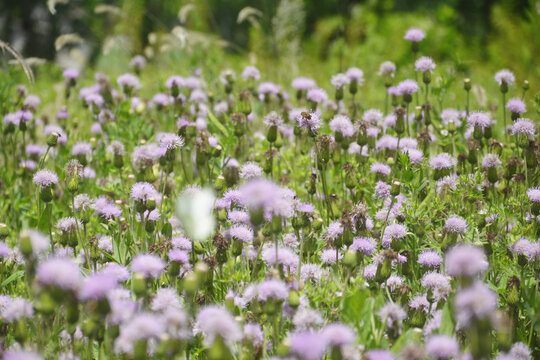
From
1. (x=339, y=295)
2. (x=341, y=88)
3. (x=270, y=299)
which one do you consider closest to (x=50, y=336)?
(x=270, y=299)

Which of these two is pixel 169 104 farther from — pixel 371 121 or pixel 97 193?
pixel 371 121

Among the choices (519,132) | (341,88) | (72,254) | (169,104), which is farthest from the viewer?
(169,104)

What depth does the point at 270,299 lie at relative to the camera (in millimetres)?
1451

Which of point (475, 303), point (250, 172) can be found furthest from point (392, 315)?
point (250, 172)

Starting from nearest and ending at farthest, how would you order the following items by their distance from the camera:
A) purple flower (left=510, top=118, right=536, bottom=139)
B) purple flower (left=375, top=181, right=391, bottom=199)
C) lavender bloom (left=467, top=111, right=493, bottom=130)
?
purple flower (left=375, top=181, right=391, bottom=199)
purple flower (left=510, top=118, right=536, bottom=139)
lavender bloom (left=467, top=111, right=493, bottom=130)

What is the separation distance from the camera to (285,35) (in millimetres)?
6363

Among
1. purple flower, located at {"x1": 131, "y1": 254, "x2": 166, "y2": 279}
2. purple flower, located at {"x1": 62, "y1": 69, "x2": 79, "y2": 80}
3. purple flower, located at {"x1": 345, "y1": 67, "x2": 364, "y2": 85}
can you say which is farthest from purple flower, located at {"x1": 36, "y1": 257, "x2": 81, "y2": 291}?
purple flower, located at {"x1": 62, "y1": 69, "x2": 79, "y2": 80}

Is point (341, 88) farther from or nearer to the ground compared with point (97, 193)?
farther from the ground

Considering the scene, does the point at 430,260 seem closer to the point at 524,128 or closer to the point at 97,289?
the point at 524,128

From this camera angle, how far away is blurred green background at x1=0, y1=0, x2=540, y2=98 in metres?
4.59

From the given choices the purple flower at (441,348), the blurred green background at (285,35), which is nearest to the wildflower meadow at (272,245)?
Answer: the purple flower at (441,348)

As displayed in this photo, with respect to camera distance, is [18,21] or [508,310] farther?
[18,21]

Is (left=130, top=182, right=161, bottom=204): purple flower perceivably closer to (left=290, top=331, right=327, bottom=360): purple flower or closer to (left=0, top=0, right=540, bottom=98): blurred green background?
(left=290, top=331, right=327, bottom=360): purple flower

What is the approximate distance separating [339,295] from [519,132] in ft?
4.17
